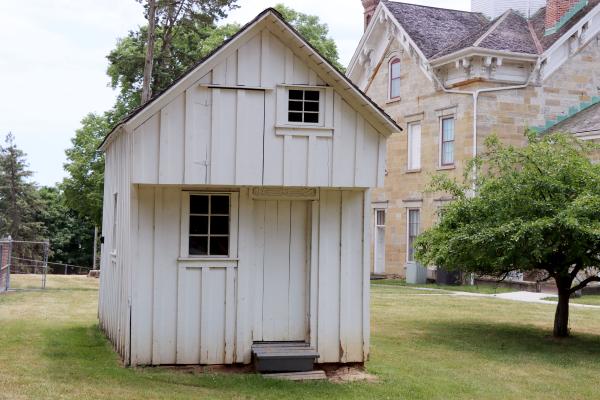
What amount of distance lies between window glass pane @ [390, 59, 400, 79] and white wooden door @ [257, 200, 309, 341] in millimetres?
23165

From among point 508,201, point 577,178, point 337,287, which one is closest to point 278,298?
point 337,287

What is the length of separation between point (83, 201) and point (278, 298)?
36641 mm

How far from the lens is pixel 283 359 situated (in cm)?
1127

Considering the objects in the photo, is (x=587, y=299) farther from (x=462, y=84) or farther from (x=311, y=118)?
(x=311, y=118)

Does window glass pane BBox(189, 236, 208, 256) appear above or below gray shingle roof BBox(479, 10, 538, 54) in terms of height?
below

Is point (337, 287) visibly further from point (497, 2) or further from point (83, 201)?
point (83, 201)

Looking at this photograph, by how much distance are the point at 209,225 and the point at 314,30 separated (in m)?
40.5

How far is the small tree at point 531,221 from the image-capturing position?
1430 cm

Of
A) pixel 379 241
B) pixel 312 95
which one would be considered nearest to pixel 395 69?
pixel 379 241

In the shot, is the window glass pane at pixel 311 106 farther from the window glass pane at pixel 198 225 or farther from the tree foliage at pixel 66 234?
the tree foliage at pixel 66 234

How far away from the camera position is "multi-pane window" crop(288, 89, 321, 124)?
11623 millimetres

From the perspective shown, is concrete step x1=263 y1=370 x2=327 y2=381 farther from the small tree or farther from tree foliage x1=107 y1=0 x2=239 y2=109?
tree foliage x1=107 y1=0 x2=239 y2=109

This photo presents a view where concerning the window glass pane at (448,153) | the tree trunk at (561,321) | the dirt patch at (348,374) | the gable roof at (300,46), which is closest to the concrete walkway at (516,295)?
the window glass pane at (448,153)

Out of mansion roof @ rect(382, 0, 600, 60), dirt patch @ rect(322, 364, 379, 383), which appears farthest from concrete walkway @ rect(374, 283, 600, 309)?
dirt patch @ rect(322, 364, 379, 383)
